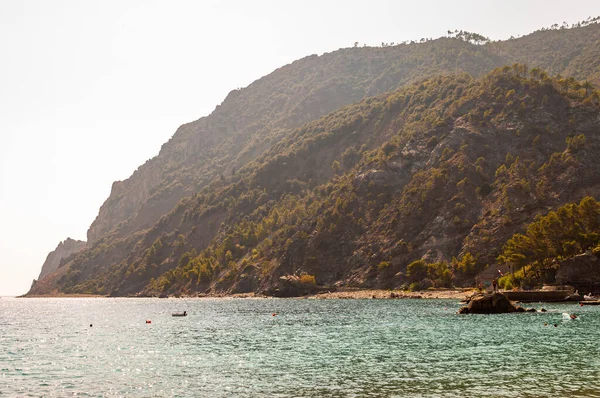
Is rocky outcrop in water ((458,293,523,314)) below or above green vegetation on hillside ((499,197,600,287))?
below

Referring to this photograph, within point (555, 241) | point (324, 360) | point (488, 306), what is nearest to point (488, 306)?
point (488, 306)

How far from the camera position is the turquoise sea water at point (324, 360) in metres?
44.4

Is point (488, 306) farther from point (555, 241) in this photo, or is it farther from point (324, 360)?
point (324, 360)

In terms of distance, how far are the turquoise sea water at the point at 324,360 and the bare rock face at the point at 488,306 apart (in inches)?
456

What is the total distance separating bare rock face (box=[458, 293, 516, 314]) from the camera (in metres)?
113

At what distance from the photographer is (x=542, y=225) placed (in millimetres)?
167125

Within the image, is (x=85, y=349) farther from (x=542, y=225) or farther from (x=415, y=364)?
(x=542, y=225)

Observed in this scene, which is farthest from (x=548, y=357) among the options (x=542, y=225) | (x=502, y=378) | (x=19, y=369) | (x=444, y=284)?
(x=444, y=284)

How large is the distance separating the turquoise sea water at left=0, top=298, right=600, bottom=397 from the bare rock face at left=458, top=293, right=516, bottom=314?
1158 centimetres

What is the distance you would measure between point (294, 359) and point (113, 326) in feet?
228

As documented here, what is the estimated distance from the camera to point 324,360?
193 feet

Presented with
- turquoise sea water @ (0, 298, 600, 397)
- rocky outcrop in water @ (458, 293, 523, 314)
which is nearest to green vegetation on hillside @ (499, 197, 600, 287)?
rocky outcrop in water @ (458, 293, 523, 314)

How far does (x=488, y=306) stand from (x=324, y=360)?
65.2 m

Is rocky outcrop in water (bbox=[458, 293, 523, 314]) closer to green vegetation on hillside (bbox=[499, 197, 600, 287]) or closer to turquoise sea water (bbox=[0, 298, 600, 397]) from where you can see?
turquoise sea water (bbox=[0, 298, 600, 397])
